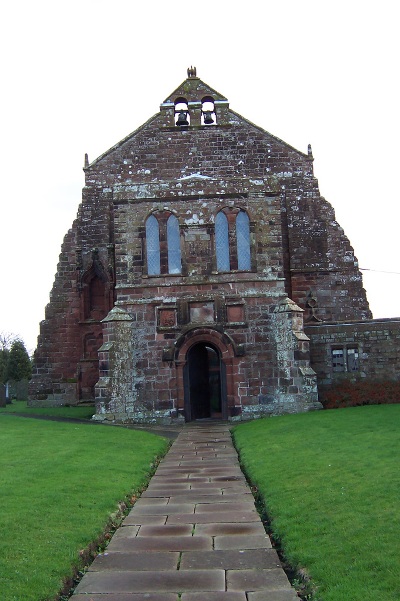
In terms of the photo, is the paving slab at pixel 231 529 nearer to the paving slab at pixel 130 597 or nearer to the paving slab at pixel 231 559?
the paving slab at pixel 231 559

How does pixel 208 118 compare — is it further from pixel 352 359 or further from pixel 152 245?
pixel 352 359

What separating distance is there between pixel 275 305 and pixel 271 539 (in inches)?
608

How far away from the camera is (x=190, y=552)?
668 centimetres

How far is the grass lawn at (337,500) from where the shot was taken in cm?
554

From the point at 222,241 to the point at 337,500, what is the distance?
15.8 m

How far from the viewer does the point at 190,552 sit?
263 inches

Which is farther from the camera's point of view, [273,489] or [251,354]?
[251,354]

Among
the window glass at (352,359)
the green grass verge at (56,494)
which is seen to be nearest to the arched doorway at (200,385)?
the window glass at (352,359)

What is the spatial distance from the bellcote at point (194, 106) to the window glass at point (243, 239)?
8.15m

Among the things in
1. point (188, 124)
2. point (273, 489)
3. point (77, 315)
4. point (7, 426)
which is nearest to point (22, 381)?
point (77, 315)

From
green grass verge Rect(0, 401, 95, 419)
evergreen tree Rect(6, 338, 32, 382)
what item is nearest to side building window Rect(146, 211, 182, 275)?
green grass verge Rect(0, 401, 95, 419)

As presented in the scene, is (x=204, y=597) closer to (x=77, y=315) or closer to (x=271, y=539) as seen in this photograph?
(x=271, y=539)

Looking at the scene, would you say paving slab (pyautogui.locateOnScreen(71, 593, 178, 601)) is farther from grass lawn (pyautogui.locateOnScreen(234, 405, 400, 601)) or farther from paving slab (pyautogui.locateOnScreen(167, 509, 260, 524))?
paving slab (pyautogui.locateOnScreen(167, 509, 260, 524))

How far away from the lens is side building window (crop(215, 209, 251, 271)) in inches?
895
